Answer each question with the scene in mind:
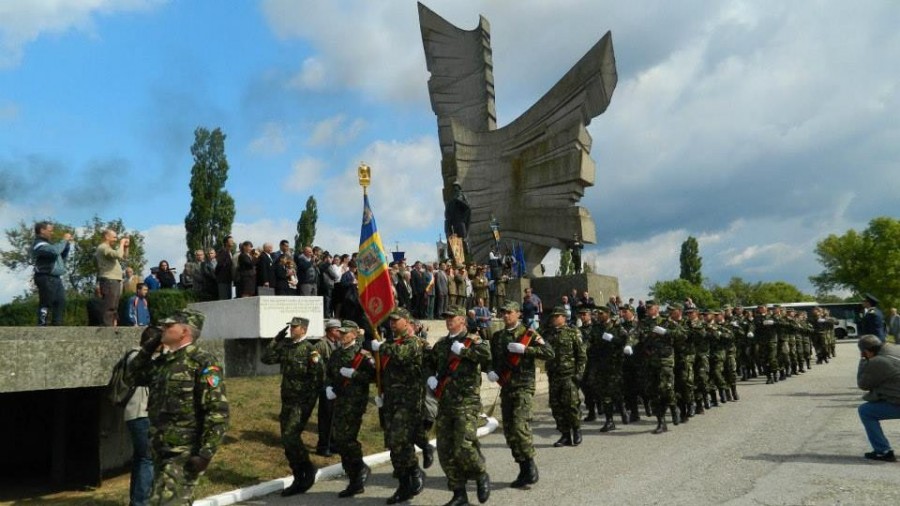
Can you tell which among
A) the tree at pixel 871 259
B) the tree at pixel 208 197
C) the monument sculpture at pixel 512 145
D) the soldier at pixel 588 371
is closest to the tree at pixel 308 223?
the tree at pixel 208 197

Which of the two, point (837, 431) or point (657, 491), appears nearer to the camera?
point (657, 491)

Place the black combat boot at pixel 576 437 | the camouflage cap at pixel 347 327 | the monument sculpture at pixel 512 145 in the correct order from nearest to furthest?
the camouflage cap at pixel 347 327 < the black combat boot at pixel 576 437 < the monument sculpture at pixel 512 145

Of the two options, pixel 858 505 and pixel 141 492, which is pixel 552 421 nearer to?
pixel 858 505

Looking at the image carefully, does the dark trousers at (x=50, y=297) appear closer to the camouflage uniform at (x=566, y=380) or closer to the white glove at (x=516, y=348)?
the white glove at (x=516, y=348)

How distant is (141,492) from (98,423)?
237 cm

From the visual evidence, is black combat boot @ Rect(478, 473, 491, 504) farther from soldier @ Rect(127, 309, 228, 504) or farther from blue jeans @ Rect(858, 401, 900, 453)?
blue jeans @ Rect(858, 401, 900, 453)

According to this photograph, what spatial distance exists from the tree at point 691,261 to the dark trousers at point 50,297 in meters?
88.5

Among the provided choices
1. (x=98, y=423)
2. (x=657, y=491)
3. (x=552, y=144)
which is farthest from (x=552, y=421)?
(x=552, y=144)

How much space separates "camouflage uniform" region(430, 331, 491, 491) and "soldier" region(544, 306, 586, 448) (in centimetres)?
279

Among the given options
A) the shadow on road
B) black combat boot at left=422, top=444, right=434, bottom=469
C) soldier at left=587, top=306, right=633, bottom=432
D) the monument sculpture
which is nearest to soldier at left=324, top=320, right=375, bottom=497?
black combat boot at left=422, top=444, right=434, bottom=469

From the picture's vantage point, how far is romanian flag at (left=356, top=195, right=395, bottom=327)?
8469 mm

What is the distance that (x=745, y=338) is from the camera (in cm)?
1711

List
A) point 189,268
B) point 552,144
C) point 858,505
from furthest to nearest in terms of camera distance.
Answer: point 552,144 < point 189,268 < point 858,505

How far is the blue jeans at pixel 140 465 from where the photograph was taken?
5.94m
